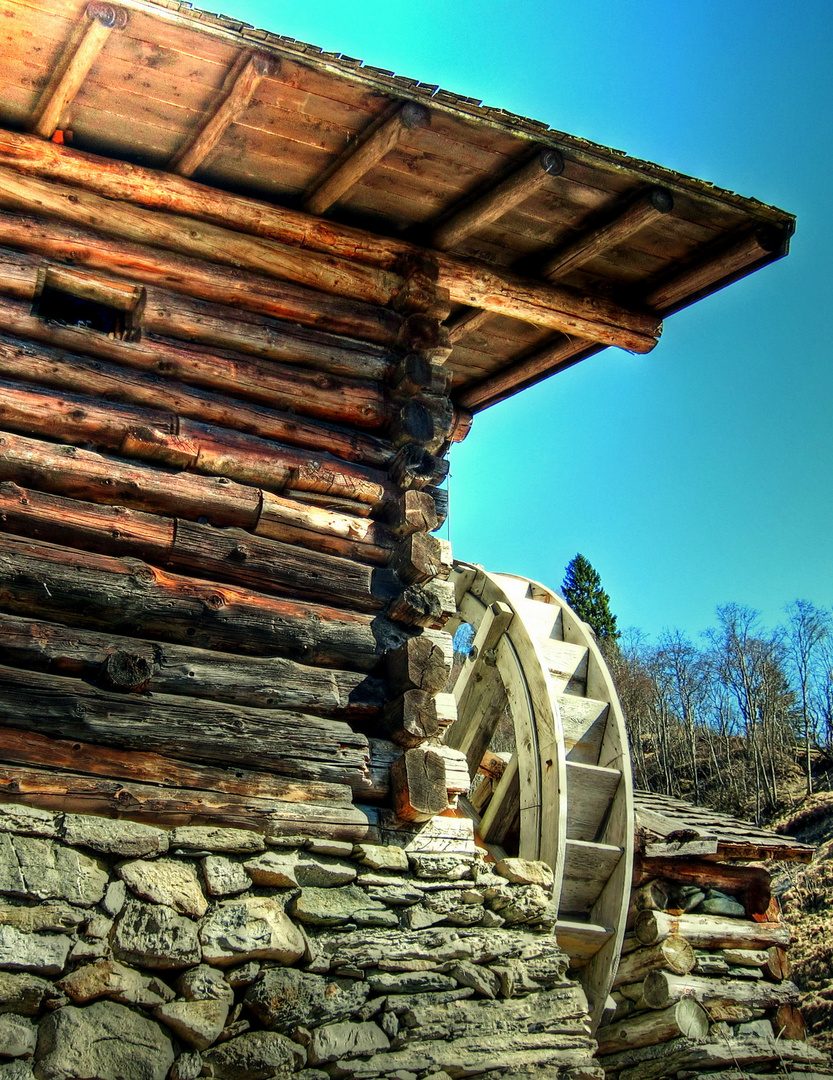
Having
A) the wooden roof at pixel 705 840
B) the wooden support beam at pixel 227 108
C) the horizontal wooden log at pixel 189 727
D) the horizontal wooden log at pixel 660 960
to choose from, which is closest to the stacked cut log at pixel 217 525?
the horizontal wooden log at pixel 189 727

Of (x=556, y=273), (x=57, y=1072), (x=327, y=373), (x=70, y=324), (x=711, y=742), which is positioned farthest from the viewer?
(x=711, y=742)

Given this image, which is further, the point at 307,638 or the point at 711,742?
the point at 711,742

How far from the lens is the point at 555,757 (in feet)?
23.9

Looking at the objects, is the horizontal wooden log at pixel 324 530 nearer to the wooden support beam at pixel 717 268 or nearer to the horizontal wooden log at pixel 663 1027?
the wooden support beam at pixel 717 268

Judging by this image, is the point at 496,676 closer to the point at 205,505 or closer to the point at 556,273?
the point at 556,273

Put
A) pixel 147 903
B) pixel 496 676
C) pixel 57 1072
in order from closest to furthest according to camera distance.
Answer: pixel 57 1072 < pixel 147 903 < pixel 496 676

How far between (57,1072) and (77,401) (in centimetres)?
304

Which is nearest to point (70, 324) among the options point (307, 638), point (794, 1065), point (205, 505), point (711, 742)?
point (205, 505)

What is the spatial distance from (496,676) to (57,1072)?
557cm

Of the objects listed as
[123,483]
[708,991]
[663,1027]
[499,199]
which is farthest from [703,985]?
[499,199]

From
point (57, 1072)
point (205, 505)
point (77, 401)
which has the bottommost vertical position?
point (57, 1072)

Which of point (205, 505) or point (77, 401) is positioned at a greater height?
point (77, 401)

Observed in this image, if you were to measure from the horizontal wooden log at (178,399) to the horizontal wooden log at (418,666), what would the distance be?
121cm

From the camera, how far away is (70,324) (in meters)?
5.44
